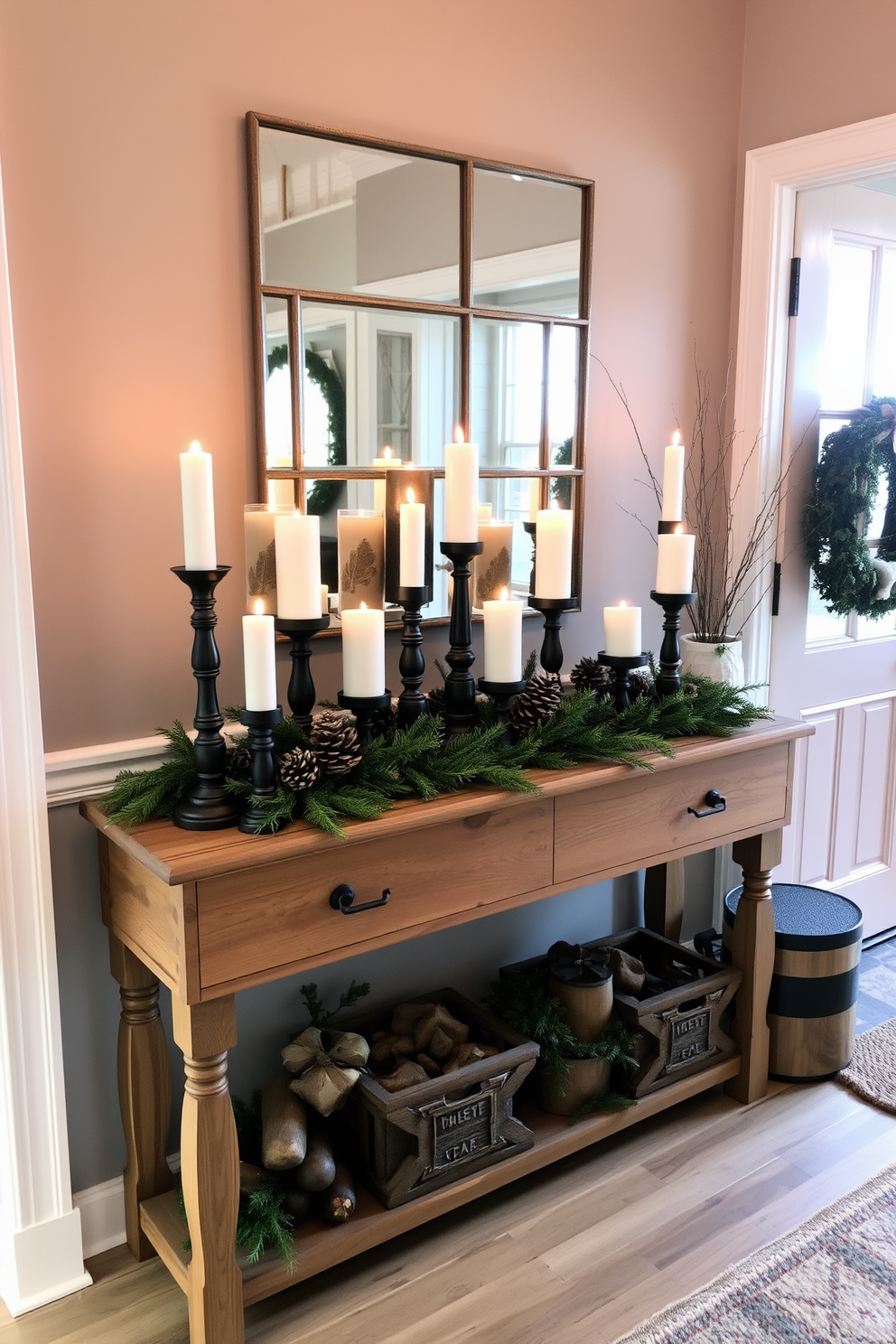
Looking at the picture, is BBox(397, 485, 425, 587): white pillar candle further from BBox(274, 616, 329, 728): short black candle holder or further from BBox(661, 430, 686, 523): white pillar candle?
BBox(661, 430, 686, 523): white pillar candle

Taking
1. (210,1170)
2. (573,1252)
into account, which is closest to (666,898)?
(573,1252)

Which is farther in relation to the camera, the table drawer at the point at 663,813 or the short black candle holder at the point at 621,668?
the short black candle holder at the point at 621,668

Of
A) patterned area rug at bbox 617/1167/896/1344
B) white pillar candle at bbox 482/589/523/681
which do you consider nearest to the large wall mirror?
white pillar candle at bbox 482/589/523/681

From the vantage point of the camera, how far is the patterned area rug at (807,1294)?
1700mm

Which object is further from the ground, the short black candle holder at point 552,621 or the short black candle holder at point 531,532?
the short black candle holder at point 531,532

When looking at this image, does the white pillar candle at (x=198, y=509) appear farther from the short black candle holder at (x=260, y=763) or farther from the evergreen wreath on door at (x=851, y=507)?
the evergreen wreath on door at (x=851, y=507)

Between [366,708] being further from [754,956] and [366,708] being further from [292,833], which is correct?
[754,956]

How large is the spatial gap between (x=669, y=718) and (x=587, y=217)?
1.09m

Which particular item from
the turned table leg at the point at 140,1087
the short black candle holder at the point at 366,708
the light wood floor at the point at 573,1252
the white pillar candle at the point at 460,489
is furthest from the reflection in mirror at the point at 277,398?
the light wood floor at the point at 573,1252

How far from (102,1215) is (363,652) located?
3.70ft

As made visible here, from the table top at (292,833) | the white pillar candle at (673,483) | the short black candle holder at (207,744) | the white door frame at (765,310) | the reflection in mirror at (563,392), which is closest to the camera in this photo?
the table top at (292,833)

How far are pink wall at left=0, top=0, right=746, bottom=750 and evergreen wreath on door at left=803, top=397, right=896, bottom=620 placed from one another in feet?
3.32

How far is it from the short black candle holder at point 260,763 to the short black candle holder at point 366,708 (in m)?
0.17

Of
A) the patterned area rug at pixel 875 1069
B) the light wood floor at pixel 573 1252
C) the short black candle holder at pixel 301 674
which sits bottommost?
the light wood floor at pixel 573 1252
